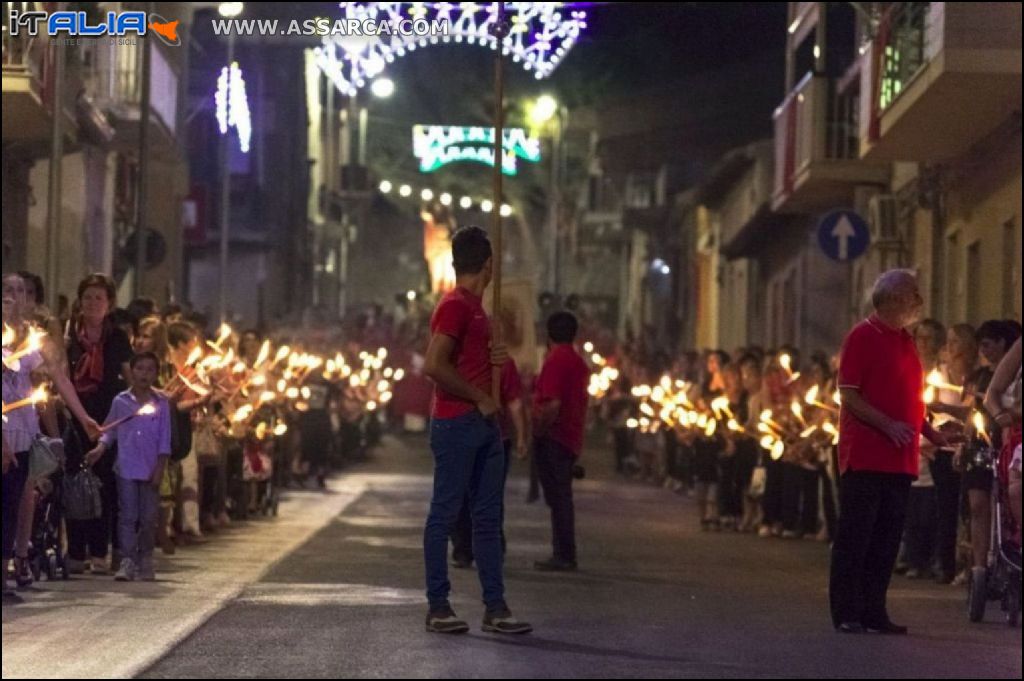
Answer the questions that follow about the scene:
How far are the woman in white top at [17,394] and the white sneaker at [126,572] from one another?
1.35 meters

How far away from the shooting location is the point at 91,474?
15188 millimetres

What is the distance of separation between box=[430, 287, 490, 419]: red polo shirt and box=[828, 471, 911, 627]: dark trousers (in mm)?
1972

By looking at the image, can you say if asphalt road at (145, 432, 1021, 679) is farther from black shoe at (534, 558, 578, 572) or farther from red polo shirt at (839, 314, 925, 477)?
red polo shirt at (839, 314, 925, 477)

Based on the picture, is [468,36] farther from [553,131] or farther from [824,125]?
[553,131]

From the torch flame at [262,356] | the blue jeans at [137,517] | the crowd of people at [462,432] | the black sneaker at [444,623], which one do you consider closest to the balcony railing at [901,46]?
the crowd of people at [462,432]

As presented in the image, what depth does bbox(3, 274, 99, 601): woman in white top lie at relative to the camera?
13.3 meters

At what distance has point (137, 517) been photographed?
1549 cm

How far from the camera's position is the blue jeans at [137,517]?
15359 millimetres

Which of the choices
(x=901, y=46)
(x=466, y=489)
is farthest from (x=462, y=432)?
(x=901, y=46)

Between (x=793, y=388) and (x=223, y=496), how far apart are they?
5030 mm

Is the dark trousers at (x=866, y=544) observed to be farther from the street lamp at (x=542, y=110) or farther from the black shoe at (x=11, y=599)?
the street lamp at (x=542, y=110)

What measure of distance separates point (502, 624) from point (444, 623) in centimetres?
28

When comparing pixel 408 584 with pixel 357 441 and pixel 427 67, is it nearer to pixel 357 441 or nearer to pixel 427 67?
pixel 357 441

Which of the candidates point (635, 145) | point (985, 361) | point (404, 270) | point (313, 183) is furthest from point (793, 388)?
point (404, 270)
